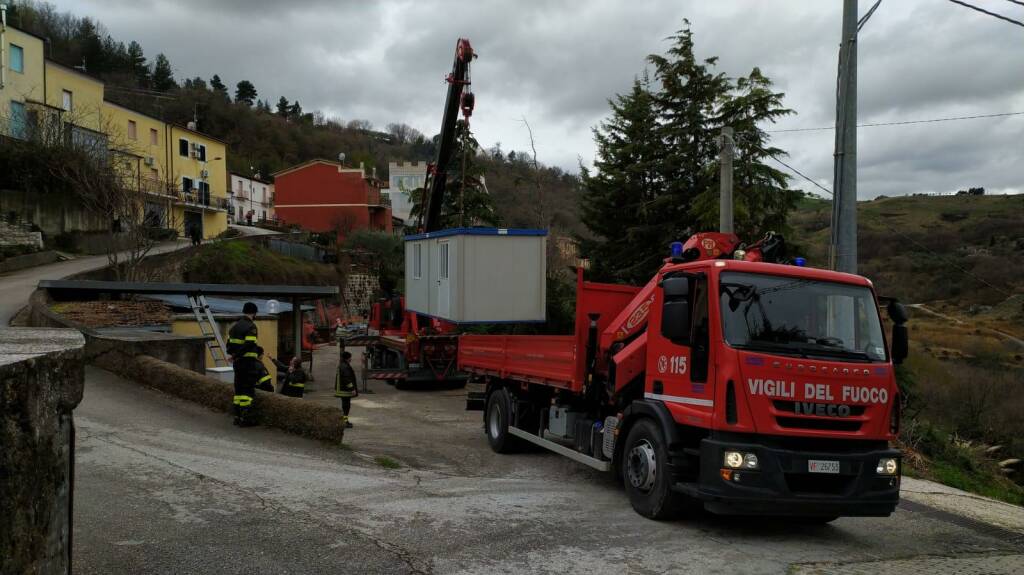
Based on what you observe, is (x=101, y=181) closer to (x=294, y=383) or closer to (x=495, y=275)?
(x=294, y=383)

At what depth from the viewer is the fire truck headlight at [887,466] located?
264 inches

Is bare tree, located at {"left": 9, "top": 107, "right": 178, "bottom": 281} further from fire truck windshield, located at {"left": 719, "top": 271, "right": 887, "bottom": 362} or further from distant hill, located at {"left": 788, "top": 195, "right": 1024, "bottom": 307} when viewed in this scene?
distant hill, located at {"left": 788, "top": 195, "right": 1024, "bottom": 307}

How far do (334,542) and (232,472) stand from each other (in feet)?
8.40

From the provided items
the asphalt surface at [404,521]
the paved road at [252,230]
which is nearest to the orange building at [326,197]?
the paved road at [252,230]

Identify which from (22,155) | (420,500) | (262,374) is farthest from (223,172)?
(420,500)

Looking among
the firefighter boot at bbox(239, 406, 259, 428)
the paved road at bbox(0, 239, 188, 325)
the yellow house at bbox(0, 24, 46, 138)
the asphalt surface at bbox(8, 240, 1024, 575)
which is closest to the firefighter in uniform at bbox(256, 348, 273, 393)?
the firefighter boot at bbox(239, 406, 259, 428)

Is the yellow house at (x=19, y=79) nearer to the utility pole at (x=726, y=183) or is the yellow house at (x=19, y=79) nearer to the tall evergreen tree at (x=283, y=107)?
the utility pole at (x=726, y=183)

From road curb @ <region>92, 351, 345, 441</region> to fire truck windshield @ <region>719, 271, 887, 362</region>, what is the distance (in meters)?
5.64

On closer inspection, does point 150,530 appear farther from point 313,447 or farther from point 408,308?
point 408,308

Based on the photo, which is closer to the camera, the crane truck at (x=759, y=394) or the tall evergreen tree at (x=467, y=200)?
the crane truck at (x=759, y=394)

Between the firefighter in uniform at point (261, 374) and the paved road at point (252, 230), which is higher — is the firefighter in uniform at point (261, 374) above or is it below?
below

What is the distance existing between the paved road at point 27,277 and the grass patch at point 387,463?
37.7 feet

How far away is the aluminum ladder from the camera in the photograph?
1641cm

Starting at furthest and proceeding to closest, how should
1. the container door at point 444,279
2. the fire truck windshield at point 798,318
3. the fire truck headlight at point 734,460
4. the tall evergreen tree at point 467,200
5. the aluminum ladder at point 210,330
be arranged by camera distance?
the tall evergreen tree at point 467,200, the aluminum ladder at point 210,330, the container door at point 444,279, the fire truck windshield at point 798,318, the fire truck headlight at point 734,460
